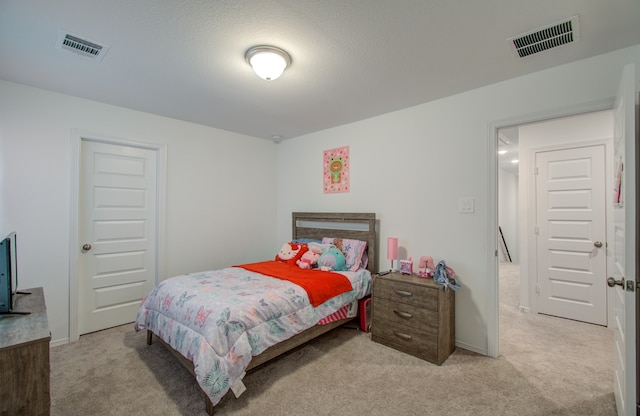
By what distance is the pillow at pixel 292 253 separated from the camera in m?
3.48

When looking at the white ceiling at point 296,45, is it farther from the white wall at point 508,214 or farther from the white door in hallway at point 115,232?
the white wall at point 508,214

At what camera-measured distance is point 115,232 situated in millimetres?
3168

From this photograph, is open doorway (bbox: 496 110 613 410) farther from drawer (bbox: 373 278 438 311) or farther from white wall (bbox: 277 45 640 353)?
drawer (bbox: 373 278 438 311)

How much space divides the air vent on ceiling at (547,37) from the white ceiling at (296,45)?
5 centimetres

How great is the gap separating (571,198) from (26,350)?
16.3 feet

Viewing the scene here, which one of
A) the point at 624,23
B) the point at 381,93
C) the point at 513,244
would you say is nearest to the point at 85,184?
the point at 381,93

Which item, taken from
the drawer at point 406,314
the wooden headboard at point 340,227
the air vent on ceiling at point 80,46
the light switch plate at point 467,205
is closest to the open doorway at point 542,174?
the light switch plate at point 467,205

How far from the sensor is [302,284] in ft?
8.48

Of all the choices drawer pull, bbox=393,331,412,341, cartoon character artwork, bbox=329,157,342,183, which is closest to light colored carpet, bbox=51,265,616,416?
drawer pull, bbox=393,331,412,341

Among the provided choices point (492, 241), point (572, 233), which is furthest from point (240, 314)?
point (572, 233)

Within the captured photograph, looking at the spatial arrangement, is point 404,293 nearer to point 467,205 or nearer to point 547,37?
point 467,205

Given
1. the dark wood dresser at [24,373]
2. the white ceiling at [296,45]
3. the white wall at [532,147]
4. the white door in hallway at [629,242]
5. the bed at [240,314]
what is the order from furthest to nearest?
the white wall at [532,147]
the bed at [240,314]
the white ceiling at [296,45]
the white door in hallway at [629,242]
the dark wood dresser at [24,373]

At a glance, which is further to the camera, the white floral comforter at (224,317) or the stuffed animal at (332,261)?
the stuffed animal at (332,261)

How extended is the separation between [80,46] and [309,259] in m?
2.70
